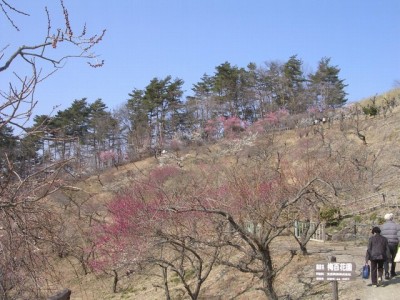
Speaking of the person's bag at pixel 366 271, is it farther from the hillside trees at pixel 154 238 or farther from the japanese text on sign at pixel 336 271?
the hillside trees at pixel 154 238

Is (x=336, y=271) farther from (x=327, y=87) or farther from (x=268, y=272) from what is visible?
(x=327, y=87)

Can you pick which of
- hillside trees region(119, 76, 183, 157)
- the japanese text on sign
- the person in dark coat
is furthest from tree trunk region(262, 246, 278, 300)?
hillside trees region(119, 76, 183, 157)

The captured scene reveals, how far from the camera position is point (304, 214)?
51.6 ft

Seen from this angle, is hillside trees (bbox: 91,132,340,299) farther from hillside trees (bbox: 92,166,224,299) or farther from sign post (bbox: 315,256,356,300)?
sign post (bbox: 315,256,356,300)

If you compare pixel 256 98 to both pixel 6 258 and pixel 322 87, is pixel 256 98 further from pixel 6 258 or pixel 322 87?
pixel 6 258

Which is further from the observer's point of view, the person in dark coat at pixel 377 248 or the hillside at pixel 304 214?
the hillside at pixel 304 214

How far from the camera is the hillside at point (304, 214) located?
456 inches

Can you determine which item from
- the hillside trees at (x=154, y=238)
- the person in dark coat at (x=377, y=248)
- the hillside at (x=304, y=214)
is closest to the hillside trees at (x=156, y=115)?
the hillside at (x=304, y=214)

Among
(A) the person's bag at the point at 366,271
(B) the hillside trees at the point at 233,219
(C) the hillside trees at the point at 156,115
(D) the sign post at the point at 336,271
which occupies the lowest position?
(A) the person's bag at the point at 366,271

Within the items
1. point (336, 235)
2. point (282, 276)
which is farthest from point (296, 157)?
point (282, 276)

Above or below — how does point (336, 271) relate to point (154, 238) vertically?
below

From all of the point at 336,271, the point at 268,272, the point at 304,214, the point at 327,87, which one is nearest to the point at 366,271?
the point at 268,272

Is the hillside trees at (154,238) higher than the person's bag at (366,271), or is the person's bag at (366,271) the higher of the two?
the hillside trees at (154,238)

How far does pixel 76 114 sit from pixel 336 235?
3664cm
